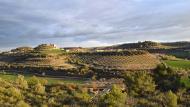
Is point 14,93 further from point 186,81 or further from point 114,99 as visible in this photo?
point 186,81

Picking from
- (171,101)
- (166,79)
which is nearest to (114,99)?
(171,101)

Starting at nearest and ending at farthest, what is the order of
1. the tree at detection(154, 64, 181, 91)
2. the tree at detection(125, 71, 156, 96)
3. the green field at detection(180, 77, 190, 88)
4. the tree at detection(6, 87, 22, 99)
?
1. the tree at detection(6, 87, 22, 99)
2. the tree at detection(125, 71, 156, 96)
3. the green field at detection(180, 77, 190, 88)
4. the tree at detection(154, 64, 181, 91)

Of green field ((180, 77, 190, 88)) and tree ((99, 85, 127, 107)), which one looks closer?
tree ((99, 85, 127, 107))

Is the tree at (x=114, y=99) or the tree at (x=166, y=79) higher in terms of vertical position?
the tree at (x=166, y=79)

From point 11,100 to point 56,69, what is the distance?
3883 centimetres

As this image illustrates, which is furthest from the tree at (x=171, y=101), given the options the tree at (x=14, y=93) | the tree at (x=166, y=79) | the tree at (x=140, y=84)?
the tree at (x=14, y=93)

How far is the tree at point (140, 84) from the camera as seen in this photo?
3609cm

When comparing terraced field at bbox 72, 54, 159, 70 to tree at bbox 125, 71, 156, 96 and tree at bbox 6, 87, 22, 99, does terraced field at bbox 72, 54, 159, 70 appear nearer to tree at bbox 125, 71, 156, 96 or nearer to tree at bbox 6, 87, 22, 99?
tree at bbox 125, 71, 156, 96

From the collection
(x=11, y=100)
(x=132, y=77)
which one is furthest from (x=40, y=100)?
(x=132, y=77)

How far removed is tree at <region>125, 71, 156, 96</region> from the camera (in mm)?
36094

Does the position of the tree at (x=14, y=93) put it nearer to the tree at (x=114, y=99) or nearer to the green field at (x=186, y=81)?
the tree at (x=114, y=99)

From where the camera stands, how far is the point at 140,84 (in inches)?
1454

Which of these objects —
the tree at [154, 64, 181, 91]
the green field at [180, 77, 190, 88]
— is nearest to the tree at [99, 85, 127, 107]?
the tree at [154, 64, 181, 91]

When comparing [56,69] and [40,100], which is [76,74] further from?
[40,100]
